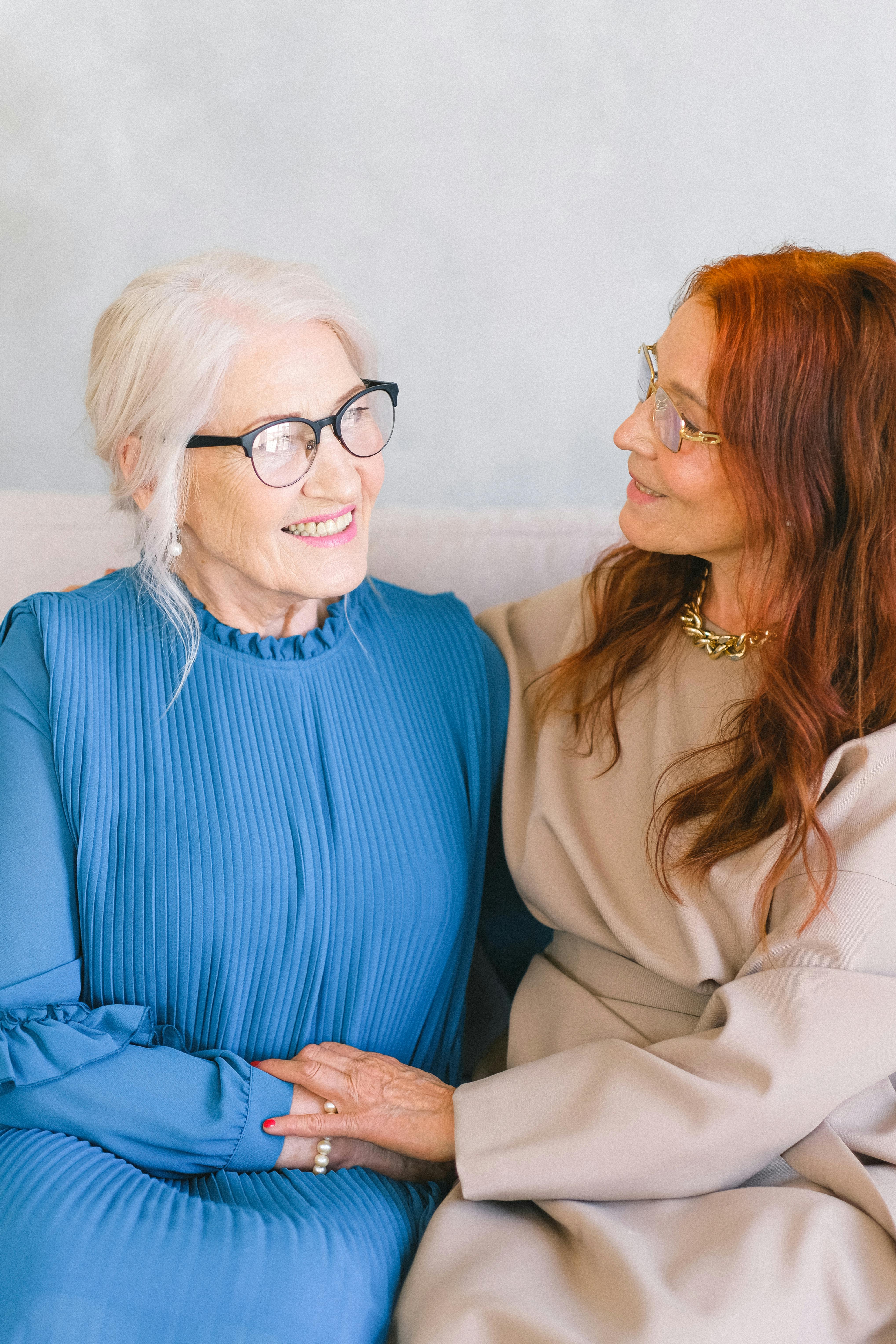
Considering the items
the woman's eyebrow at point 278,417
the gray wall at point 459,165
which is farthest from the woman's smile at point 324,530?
the gray wall at point 459,165

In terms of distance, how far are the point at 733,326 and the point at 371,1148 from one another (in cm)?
112

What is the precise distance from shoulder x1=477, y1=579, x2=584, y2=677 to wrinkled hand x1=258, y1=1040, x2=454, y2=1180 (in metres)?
0.62

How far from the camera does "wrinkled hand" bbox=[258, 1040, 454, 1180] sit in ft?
4.77

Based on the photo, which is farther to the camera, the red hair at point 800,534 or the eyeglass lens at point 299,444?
the eyeglass lens at point 299,444

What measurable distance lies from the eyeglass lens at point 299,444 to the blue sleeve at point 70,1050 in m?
0.41

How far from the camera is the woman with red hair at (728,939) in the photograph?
124 centimetres

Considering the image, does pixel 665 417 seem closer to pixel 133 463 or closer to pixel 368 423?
pixel 368 423

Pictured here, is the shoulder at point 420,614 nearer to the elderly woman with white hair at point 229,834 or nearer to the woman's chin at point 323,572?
the elderly woman with white hair at point 229,834

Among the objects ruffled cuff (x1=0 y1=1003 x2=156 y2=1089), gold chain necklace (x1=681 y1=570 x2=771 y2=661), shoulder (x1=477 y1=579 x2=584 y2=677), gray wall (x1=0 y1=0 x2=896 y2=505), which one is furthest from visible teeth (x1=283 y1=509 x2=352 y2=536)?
gray wall (x1=0 y1=0 x2=896 y2=505)

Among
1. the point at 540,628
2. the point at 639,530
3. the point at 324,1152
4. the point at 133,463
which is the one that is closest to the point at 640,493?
the point at 639,530

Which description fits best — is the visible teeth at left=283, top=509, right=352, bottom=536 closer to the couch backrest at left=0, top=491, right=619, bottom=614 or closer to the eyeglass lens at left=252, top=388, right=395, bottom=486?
the eyeglass lens at left=252, top=388, right=395, bottom=486

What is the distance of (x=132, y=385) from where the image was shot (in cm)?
153

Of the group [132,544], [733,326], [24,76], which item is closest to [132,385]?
[132,544]

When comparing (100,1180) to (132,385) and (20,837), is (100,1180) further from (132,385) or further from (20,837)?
(132,385)
